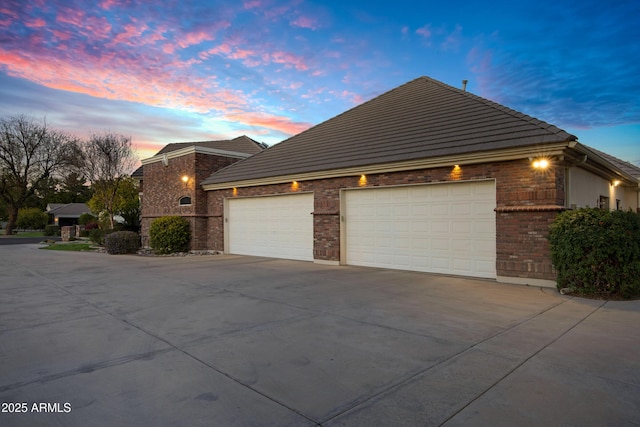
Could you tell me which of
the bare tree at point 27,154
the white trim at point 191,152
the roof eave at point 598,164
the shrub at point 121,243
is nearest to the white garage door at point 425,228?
the roof eave at point 598,164

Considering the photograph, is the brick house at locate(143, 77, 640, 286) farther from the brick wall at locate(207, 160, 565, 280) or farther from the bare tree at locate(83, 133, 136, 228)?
the bare tree at locate(83, 133, 136, 228)

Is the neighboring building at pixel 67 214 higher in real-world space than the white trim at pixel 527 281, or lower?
higher

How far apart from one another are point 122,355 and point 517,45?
15.8m

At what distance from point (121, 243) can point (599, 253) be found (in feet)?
60.1

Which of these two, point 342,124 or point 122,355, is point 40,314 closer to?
point 122,355

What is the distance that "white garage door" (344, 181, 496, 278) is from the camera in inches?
362

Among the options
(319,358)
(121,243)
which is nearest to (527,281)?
(319,358)

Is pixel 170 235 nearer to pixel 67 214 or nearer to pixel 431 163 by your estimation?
pixel 431 163

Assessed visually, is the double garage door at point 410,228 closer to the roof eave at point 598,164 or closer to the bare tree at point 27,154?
the roof eave at point 598,164

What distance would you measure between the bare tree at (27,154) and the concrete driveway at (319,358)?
1564 inches

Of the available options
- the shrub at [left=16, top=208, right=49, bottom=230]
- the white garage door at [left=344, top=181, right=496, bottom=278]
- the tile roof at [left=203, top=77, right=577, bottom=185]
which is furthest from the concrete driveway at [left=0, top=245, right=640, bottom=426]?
the shrub at [left=16, top=208, right=49, bottom=230]

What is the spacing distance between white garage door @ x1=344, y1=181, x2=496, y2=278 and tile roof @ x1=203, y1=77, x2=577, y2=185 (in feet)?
3.51

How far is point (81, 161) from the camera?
87.6ft

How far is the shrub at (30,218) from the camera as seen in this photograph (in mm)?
53531
